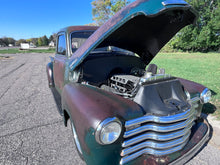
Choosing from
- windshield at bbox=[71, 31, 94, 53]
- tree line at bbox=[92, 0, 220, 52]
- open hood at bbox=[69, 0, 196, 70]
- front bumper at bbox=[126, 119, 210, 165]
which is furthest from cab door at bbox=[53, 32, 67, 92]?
tree line at bbox=[92, 0, 220, 52]

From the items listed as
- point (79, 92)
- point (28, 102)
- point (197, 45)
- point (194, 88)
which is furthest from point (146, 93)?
point (197, 45)

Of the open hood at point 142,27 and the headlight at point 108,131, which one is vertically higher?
the open hood at point 142,27

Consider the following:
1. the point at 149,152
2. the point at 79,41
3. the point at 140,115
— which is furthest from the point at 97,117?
the point at 79,41

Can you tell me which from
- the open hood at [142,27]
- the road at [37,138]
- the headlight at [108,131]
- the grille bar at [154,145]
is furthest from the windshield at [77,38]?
the grille bar at [154,145]

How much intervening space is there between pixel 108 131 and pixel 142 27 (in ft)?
5.70

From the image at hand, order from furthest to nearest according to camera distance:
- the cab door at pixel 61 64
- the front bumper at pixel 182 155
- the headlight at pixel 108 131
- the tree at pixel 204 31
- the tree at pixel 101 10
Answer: the tree at pixel 101 10 → the tree at pixel 204 31 → the cab door at pixel 61 64 → the front bumper at pixel 182 155 → the headlight at pixel 108 131

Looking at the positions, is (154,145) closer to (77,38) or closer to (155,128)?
(155,128)

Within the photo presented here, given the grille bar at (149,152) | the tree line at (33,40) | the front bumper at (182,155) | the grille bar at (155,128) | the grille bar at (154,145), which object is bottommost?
the front bumper at (182,155)

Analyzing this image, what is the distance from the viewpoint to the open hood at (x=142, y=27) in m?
1.47

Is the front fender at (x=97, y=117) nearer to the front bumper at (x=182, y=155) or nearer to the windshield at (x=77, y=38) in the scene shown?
the front bumper at (x=182, y=155)

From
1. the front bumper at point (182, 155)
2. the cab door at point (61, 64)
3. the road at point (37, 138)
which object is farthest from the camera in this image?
the cab door at point (61, 64)

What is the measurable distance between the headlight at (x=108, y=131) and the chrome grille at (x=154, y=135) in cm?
11

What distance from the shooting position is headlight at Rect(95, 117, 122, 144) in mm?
1207

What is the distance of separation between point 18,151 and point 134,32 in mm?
2668
